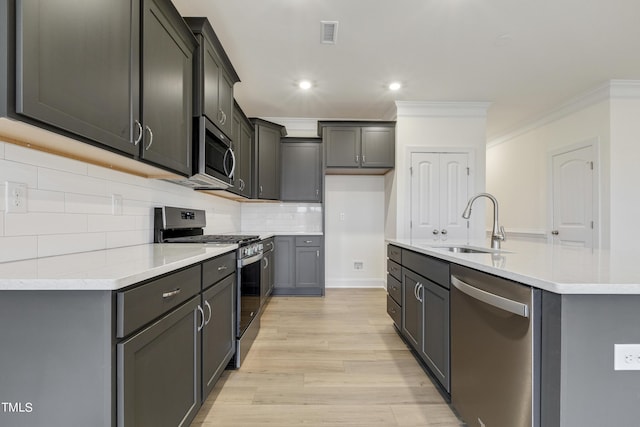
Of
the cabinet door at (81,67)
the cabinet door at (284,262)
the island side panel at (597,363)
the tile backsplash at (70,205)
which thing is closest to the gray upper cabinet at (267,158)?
the cabinet door at (284,262)

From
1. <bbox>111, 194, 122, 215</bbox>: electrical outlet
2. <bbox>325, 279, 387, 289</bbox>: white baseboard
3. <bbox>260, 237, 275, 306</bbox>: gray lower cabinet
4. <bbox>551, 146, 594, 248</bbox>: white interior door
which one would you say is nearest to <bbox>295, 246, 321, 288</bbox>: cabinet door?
<bbox>260, 237, 275, 306</bbox>: gray lower cabinet

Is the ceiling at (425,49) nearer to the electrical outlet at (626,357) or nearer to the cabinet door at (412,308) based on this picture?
the cabinet door at (412,308)

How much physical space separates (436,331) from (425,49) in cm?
235

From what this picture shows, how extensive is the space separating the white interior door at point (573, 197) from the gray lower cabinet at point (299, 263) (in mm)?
3231

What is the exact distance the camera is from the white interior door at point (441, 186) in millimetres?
4145

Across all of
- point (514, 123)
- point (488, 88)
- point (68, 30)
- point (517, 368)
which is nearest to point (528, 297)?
point (517, 368)

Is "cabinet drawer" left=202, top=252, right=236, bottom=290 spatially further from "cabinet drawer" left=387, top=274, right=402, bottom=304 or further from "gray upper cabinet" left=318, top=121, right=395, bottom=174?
"gray upper cabinet" left=318, top=121, right=395, bottom=174

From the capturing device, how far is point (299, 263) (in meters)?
4.30

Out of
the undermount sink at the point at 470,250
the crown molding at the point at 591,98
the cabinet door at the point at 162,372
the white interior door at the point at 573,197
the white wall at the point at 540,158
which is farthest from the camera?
the white interior door at the point at 573,197

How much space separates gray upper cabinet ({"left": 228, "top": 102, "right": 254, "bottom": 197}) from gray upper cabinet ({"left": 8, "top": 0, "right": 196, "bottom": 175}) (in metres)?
1.33

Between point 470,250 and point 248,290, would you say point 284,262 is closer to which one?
point 248,290

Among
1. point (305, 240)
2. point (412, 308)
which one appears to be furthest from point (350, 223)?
point (412, 308)

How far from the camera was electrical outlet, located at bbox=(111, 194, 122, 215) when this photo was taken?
1813mm

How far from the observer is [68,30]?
41.8 inches
